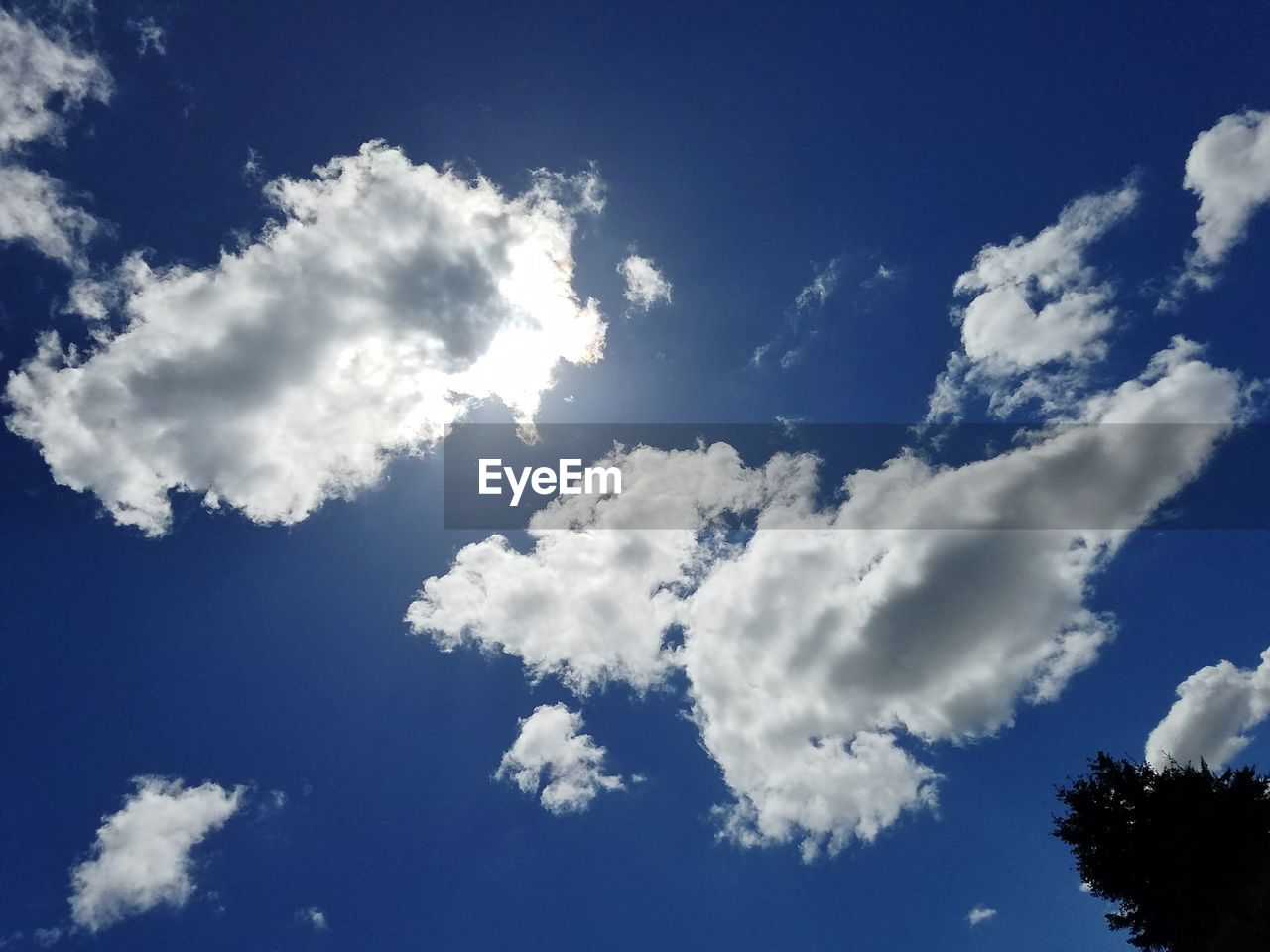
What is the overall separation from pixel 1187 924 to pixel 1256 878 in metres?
5.91

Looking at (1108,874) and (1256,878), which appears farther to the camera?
(1108,874)

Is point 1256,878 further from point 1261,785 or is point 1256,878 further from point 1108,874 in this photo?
point 1108,874

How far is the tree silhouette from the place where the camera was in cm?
3297

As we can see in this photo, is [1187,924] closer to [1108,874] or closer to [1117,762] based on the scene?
[1108,874]

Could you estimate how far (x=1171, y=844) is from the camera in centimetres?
3459

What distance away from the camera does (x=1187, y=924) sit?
33625 millimetres

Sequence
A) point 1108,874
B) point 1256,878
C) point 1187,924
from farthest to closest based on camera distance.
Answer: point 1108,874
point 1187,924
point 1256,878

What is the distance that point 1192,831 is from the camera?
112ft

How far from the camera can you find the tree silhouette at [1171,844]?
33.0 meters

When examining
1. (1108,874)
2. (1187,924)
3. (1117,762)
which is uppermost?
(1117,762)

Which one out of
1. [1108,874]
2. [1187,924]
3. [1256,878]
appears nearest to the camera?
[1256,878]

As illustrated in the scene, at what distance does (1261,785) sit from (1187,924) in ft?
25.7

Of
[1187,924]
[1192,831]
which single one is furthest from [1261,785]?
[1187,924]

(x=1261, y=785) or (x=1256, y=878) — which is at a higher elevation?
(x=1261, y=785)
